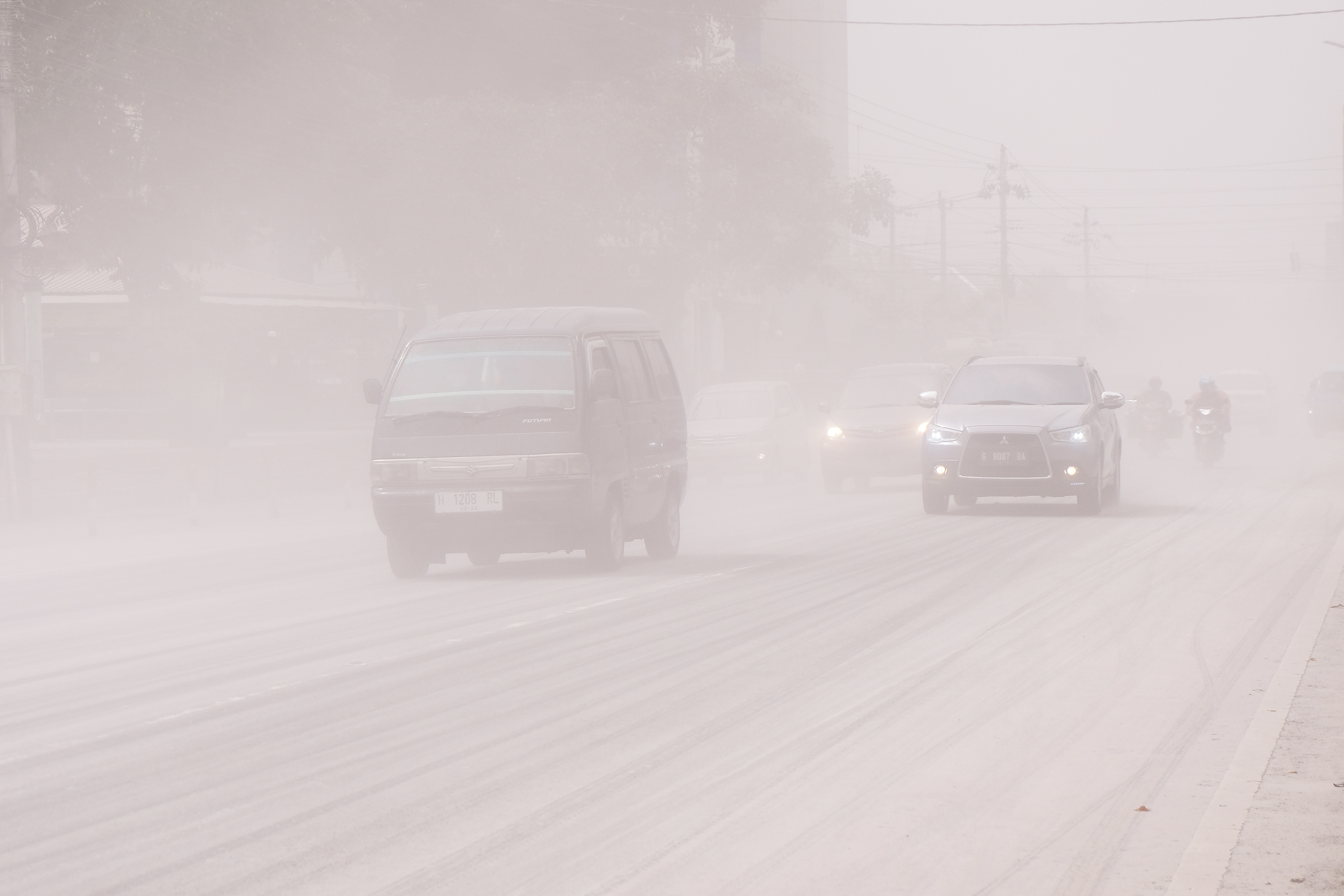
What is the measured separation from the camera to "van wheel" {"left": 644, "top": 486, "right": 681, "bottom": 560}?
55.7 feet

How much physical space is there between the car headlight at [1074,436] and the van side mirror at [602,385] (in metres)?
7.43

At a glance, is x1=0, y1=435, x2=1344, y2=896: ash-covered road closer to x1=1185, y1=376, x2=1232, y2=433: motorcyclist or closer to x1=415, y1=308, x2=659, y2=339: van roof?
x1=415, y1=308, x2=659, y2=339: van roof

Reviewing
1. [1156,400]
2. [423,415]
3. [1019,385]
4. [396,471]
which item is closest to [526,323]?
[423,415]

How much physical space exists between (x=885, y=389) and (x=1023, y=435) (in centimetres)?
785

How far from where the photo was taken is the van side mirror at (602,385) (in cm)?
1525

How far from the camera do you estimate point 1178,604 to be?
41.9ft

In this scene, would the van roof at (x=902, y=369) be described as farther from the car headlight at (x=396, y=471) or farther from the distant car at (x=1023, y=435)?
the car headlight at (x=396, y=471)

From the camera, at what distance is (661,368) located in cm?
1755

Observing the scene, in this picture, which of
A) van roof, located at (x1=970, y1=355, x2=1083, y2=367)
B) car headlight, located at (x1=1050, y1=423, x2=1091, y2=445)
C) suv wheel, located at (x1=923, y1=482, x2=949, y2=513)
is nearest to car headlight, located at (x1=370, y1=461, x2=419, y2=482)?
suv wheel, located at (x1=923, y1=482, x2=949, y2=513)

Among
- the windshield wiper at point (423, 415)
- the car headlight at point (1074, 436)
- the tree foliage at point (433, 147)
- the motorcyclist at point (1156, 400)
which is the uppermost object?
the tree foliage at point (433, 147)

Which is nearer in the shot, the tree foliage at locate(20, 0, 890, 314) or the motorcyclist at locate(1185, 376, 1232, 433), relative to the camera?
the tree foliage at locate(20, 0, 890, 314)

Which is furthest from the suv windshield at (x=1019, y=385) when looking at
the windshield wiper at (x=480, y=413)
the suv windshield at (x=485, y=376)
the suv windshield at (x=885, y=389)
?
the windshield wiper at (x=480, y=413)

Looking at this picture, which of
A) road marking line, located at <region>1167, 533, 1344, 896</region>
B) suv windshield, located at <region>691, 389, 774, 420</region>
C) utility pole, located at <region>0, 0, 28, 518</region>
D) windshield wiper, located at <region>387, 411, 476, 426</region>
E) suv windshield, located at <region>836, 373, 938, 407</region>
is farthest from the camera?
suv windshield, located at <region>691, 389, 774, 420</region>

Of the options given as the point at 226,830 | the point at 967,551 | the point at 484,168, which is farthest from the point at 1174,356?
the point at 226,830
